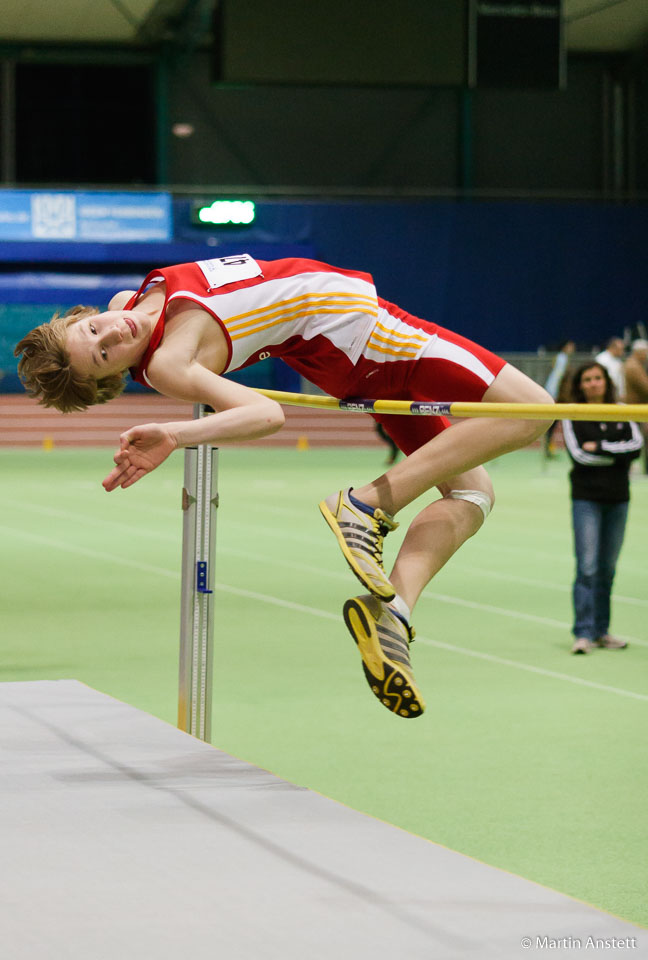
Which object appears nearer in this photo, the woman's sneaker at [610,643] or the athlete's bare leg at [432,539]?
the athlete's bare leg at [432,539]

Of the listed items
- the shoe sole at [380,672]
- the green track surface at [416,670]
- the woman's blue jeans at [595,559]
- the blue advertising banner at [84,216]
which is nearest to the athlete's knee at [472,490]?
the shoe sole at [380,672]

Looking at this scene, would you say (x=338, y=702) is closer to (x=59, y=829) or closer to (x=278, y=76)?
(x=59, y=829)

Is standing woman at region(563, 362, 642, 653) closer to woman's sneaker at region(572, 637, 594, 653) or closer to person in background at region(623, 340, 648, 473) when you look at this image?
woman's sneaker at region(572, 637, 594, 653)

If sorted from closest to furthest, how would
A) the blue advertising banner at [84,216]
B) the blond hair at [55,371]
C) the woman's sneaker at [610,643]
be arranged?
the blond hair at [55,371] → the woman's sneaker at [610,643] → the blue advertising banner at [84,216]

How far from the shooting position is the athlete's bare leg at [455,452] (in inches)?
164

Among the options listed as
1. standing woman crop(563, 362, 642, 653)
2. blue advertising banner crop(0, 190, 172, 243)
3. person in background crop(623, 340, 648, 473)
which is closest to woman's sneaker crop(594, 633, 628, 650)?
standing woman crop(563, 362, 642, 653)

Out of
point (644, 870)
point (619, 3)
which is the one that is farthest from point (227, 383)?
point (619, 3)

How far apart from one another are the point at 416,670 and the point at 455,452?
3183 millimetres

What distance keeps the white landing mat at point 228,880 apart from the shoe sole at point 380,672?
35 centimetres

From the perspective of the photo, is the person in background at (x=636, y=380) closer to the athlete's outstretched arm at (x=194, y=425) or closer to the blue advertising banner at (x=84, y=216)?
the athlete's outstretched arm at (x=194, y=425)

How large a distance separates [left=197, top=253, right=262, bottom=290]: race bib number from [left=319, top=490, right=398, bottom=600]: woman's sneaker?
0.72 meters

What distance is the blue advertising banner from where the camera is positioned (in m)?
26.3

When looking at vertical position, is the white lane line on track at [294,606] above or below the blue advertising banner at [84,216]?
below

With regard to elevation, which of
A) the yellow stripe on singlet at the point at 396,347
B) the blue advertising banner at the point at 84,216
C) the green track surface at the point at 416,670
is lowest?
the green track surface at the point at 416,670
